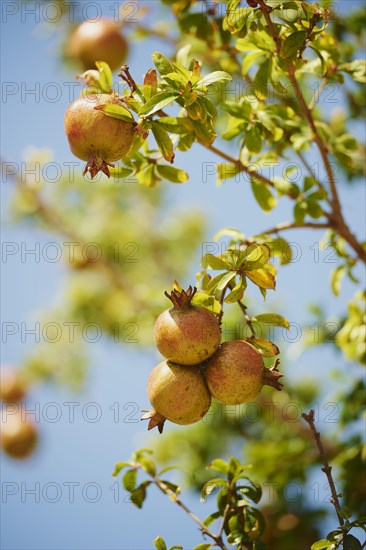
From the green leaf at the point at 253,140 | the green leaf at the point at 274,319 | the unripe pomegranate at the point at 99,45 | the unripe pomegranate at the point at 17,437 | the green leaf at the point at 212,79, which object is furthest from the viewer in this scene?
the unripe pomegranate at the point at 17,437

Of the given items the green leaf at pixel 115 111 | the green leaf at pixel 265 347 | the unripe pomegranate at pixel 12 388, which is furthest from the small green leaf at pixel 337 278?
the unripe pomegranate at pixel 12 388

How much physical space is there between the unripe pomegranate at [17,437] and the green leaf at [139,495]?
4.22m

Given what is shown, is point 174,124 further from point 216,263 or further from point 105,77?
point 216,263

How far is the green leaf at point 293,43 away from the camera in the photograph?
1.50 metres

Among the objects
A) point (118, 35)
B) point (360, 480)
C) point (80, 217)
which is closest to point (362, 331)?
point (360, 480)

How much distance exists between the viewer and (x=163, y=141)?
4.50 feet

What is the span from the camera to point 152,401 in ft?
4.15

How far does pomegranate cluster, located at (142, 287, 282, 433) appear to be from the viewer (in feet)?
4.02

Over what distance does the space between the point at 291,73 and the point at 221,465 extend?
1.14 m

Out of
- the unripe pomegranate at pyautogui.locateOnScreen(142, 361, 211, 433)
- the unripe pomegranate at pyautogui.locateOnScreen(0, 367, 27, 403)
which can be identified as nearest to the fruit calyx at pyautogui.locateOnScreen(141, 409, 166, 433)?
the unripe pomegranate at pyautogui.locateOnScreen(142, 361, 211, 433)

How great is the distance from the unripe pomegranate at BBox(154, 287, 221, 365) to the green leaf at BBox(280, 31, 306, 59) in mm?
725

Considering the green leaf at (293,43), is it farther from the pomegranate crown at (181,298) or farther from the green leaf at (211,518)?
the green leaf at (211,518)

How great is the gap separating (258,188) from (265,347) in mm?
708

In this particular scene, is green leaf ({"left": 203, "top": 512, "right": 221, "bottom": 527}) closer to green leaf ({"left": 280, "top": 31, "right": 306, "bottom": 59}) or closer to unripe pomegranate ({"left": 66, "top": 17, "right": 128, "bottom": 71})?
green leaf ({"left": 280, "top": 31, "right": 306, "bottom": 59})
